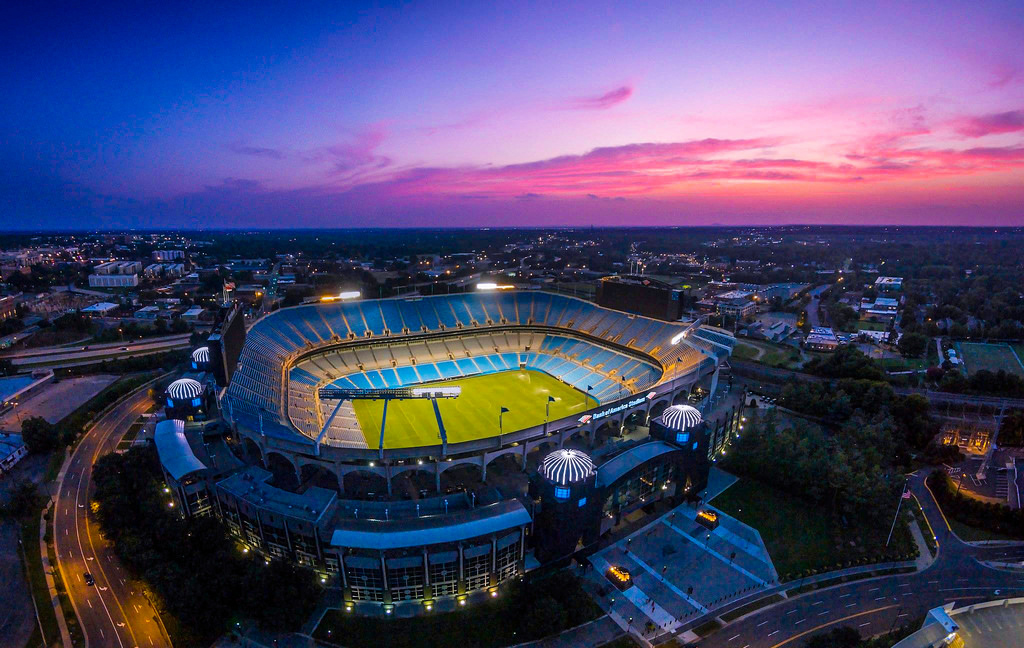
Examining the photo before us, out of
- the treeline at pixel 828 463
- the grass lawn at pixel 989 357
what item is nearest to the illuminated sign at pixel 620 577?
the treeline at pixel 828 463

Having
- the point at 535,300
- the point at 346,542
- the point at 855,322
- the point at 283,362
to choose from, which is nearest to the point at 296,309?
the point at 283,362

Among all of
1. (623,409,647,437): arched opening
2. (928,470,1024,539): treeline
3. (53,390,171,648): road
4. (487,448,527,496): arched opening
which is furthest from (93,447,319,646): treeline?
(928,470,1024,539): treeline

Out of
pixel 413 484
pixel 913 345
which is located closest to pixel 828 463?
pixel 413 484

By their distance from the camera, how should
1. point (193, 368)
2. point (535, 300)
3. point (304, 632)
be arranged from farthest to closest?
point (535, 300) → point (193, 368) → point (304, 632)

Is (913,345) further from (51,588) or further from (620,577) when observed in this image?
(51,588)

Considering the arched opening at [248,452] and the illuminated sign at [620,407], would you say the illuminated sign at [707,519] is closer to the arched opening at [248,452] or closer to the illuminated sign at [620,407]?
the illuminated sign at [620,407]

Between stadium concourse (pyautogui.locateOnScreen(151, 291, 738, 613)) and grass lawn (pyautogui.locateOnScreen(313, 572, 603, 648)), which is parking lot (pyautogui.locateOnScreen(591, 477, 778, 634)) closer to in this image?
stadium concourse (pyautogui.locateOnScreen(151, 291, 738, 613))

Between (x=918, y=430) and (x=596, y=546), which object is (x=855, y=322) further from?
(x=596, y=546)
